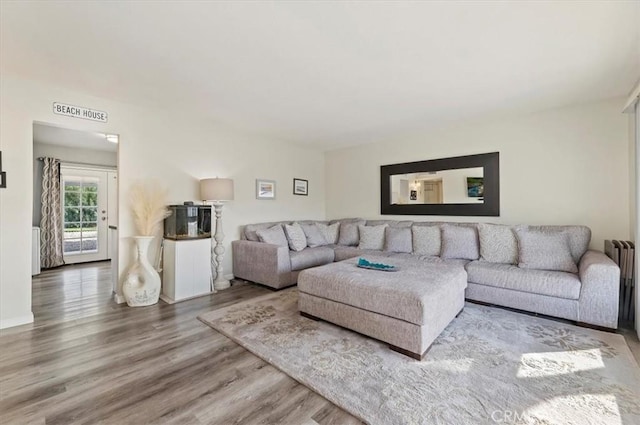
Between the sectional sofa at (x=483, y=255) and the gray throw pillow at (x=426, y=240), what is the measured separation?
0.04 feet

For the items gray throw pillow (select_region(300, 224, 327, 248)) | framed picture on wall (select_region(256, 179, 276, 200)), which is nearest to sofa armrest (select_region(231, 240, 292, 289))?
gray throw pillow (select_region(300, 224, 327, 248))

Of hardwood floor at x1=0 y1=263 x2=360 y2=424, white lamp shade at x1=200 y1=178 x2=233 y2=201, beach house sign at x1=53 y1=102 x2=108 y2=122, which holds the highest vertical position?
Answer: beach house sign at x1=53 y1=102 x2=108 y2=122

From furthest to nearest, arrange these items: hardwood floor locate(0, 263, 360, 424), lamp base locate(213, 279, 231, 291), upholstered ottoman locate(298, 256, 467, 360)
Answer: lamp base locate(213, 279, 231, 291), upholstered ottoman locate(298, 256, 467, 360), hardwood floor locate(0, 263, 360, 424)

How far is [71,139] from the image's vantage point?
4.79 m

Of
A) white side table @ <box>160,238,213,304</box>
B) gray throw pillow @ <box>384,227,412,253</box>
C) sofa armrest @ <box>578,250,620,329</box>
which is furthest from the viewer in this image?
gray throw pillow @ <box>384,227,412,253</box>

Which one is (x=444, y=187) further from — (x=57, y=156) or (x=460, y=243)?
(x=57, y=156)

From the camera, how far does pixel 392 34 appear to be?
197 centimetres

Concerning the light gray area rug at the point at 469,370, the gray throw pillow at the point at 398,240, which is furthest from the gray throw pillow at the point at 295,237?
the light gray area rug at the point at 469,370

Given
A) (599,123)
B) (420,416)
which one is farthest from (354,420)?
(599,123)

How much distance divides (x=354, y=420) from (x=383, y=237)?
313 cm

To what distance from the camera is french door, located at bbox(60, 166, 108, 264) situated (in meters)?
5.42

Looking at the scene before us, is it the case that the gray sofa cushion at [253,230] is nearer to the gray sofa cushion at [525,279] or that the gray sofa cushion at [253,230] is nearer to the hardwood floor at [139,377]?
the hardwood floor at [139,377]

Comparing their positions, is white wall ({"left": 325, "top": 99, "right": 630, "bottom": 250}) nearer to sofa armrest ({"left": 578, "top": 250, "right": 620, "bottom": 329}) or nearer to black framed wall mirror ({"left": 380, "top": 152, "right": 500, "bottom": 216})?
black framed wall mirror ({"left": 380, "top": 152, "right": 500, "bottom": 216})

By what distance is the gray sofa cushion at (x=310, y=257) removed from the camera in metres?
3.98
